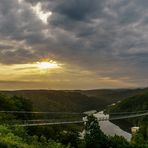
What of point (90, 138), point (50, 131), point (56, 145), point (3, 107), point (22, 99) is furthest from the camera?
point (22, 99)

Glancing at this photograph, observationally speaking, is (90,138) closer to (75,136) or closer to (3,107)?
(75,136)

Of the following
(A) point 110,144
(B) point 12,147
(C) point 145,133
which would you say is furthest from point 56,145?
(C) point 145,133

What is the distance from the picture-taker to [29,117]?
8838cm

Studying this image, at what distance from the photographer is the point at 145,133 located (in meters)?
119

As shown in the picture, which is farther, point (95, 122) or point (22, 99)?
point (22, 99)

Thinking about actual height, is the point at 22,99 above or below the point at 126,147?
above

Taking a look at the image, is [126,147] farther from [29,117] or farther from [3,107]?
[3,107]

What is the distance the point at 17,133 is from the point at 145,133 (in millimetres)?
87488

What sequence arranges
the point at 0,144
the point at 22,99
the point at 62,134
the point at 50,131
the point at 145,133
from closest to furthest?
the point at 0,144 < the point at 62,134 < the point at 50,131 < the point at 22,99 < the point at 145,133

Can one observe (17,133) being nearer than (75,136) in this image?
Yes

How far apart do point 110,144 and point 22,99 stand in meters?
49.2

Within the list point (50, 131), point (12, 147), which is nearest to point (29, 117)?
point (50, 131)

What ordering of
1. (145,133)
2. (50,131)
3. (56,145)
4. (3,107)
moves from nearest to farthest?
(56,145), (50,131), (3,107), (145,133)

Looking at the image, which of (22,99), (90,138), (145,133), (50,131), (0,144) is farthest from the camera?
(145,133)
